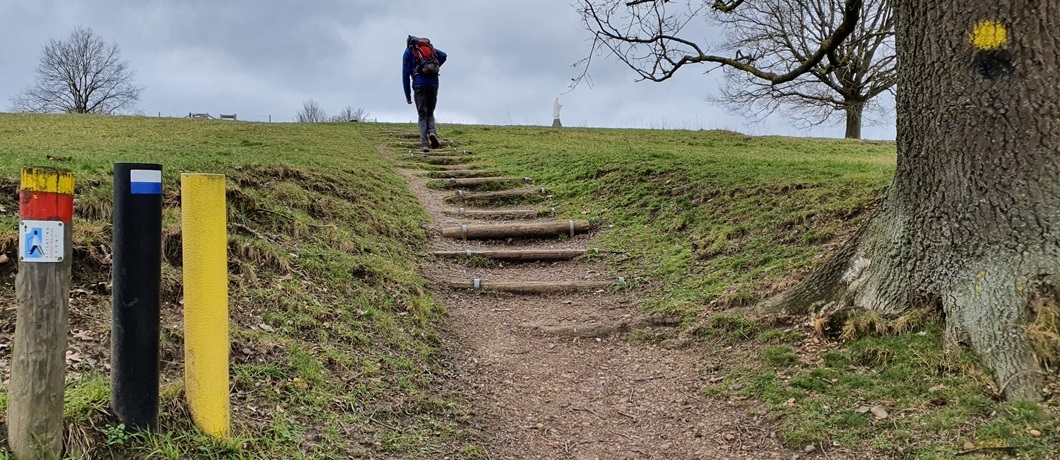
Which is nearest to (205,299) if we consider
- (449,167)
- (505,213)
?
(505,213)

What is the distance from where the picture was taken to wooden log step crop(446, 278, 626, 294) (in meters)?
6.88

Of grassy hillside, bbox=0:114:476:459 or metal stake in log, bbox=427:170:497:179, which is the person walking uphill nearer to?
metal stake in log, bbox=427:170:497:179

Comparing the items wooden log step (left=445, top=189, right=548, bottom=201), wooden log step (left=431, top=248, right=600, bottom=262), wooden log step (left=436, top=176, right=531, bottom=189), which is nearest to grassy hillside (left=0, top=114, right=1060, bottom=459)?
wooden log step (left=431, top=248, right=600, bottom=262)

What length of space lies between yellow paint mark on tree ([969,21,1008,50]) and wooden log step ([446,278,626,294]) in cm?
387

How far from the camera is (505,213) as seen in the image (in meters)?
9.96

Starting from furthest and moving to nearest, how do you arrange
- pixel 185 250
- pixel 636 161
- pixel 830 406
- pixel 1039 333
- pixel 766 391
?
pixel 636 161 < pixel 766 391 < pixel 830 406 < pixel 1039 333 < pixel 185 250

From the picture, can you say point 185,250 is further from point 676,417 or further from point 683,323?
point 683,323

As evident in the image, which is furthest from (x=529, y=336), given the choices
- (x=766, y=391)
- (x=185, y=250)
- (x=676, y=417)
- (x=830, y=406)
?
(x=185, y=250)

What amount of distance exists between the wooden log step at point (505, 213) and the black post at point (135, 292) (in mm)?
7522

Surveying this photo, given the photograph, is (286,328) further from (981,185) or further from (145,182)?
(981,185)

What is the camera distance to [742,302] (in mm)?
5516

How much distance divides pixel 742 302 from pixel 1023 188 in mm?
2222

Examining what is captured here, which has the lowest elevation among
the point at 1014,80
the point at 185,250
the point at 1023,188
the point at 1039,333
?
the point at 1039,333

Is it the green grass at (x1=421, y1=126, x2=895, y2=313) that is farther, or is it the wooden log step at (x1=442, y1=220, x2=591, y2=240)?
the wooden log step at (x1=442, y1=220, x2=591, y2=240)
